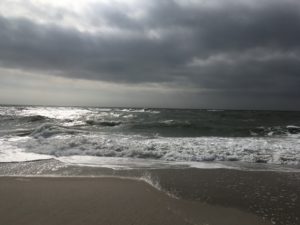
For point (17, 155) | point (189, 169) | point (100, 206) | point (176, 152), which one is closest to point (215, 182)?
point (189, 169)

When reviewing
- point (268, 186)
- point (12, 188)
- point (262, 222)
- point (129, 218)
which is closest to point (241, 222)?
point (262, 222)

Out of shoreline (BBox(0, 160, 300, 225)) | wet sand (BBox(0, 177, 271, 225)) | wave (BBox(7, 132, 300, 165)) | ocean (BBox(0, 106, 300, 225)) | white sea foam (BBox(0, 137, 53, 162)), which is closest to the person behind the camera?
wet sand (BBox(0, 177, 271, 225))

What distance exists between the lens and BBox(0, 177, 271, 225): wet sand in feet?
12.4

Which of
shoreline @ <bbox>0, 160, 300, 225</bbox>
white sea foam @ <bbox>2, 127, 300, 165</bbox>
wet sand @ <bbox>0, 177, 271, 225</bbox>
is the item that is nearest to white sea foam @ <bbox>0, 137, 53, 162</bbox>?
white sea foam @ <bbox>2, 127, 300, 165</bbox>

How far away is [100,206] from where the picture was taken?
14.1ft

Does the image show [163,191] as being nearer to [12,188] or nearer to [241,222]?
[241,222]

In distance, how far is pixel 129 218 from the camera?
385 centimetres

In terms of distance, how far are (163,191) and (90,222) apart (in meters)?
1.87

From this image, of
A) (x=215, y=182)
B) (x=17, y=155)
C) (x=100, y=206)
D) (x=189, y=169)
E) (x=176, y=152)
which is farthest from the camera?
(x=176, y=152)

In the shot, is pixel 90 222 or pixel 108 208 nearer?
pixel 90 222

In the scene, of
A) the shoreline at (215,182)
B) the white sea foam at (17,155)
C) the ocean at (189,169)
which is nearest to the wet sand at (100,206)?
the ocean at (189,169)

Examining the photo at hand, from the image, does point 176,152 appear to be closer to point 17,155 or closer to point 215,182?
point 215,182

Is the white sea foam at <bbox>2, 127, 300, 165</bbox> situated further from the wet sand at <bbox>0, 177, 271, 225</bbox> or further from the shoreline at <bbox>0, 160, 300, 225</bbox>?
the wet sand at <bbox>0, 177, 271, 225</bbox>

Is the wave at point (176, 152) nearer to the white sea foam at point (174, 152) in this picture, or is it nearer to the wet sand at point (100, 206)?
the white sea foam at point (174, 152)
